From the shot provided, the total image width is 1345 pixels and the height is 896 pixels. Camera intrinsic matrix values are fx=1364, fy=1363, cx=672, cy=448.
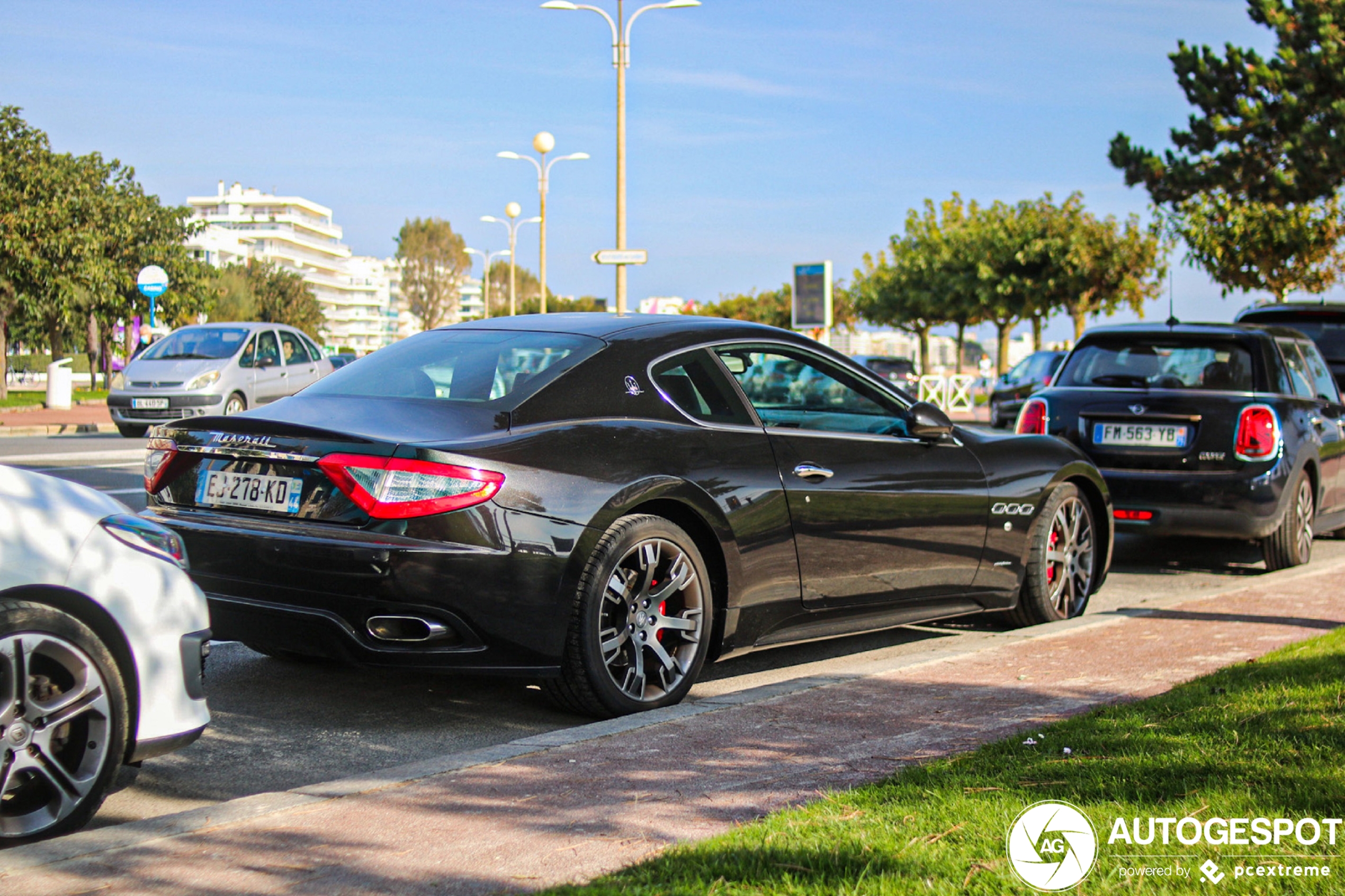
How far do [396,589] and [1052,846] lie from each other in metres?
2.11

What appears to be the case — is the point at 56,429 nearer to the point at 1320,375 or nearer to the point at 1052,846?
the point at 1320,375

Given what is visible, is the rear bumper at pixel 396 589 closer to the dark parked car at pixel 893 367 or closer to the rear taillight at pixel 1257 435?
the rear taillight at pixel 1257 435

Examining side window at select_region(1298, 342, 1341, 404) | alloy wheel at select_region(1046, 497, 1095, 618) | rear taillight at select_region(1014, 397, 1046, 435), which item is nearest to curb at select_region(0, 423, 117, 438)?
rear taillight at select_region(1014, 397, 1046, 435)

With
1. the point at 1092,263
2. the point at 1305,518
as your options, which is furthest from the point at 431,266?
the point at 1305,518

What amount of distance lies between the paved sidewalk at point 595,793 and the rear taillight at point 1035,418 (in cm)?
348

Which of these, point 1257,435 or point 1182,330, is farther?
point 1182,330

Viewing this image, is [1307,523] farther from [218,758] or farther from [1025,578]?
[218,758]

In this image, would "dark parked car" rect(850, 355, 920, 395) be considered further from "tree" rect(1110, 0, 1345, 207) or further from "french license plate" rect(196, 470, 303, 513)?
"french license plate" rect(196, 470, 303, 513)

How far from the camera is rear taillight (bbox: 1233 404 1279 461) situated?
8430mm

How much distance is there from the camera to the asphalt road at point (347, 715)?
13.6ft

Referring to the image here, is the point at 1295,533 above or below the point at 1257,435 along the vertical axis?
below

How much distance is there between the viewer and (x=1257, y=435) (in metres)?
8.45

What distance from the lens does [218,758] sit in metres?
4.37

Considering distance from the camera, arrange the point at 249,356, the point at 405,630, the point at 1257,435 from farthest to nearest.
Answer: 1. the point at 249,356
2. the point at 1257,435
3. the point at 405,630
